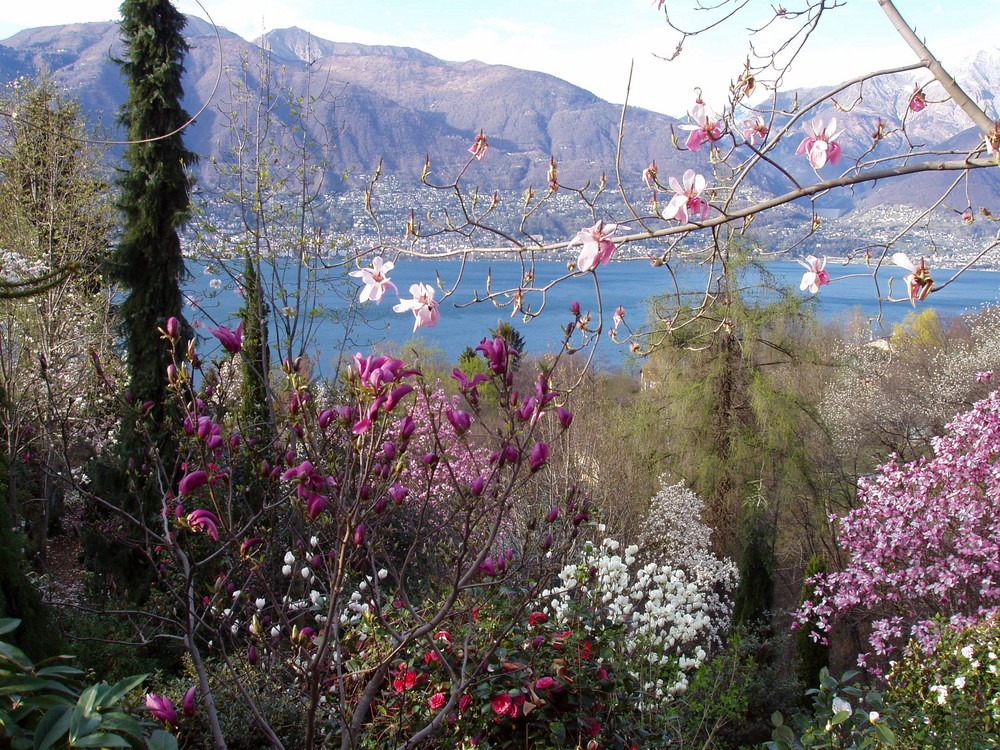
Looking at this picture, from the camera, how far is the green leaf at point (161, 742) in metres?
1.23

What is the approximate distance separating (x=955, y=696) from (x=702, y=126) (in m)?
2.22

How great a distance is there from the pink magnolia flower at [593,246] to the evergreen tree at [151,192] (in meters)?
6.45

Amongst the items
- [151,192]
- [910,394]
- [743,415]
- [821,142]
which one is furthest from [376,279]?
[910,394]

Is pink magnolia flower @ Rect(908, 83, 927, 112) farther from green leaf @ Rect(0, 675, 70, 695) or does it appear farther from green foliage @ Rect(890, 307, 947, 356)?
green foliage @ Rect(890, 307, 947, 356)

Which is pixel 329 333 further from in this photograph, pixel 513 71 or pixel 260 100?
pixel 513 71

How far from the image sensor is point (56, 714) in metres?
1.20

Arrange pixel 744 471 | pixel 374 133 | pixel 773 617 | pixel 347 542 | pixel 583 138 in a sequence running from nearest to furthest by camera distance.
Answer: pixel 347 542, pixel 773 617, pixel 744 471, pixel 374 133, pixel 583 138

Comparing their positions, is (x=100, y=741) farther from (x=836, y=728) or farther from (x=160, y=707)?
(x=836, y=728)

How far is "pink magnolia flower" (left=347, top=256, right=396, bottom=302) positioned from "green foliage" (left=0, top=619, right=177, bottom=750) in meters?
0.89

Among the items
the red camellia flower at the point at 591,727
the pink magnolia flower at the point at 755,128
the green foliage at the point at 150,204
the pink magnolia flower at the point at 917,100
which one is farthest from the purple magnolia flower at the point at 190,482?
the green foliage at the point at 150,204

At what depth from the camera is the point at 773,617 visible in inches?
342

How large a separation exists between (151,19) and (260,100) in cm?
155

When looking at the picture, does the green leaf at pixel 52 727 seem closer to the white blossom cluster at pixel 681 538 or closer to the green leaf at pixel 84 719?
the green leaf at pixel 84 719

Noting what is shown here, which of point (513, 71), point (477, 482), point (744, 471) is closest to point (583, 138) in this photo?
point (513, 71)
